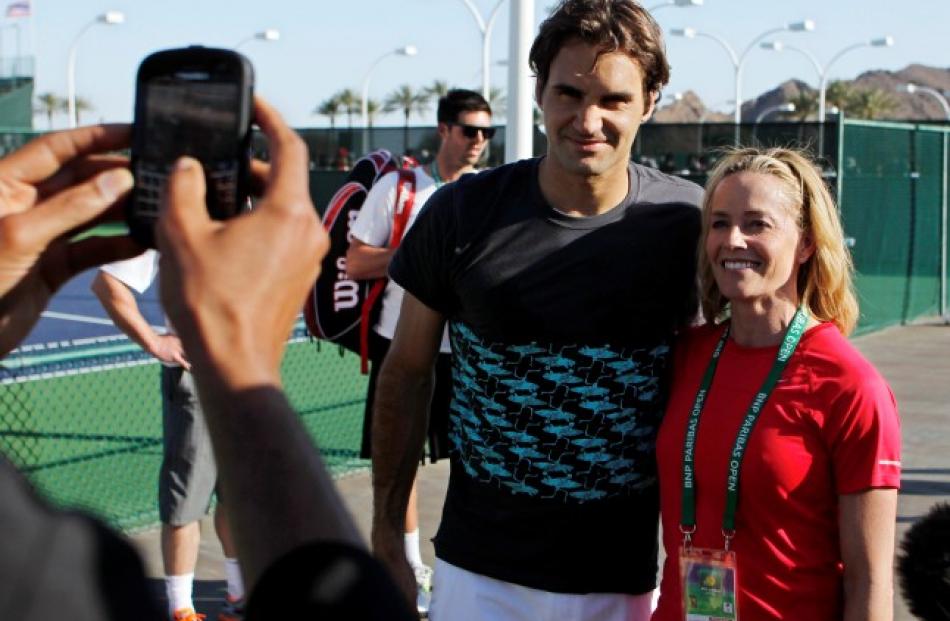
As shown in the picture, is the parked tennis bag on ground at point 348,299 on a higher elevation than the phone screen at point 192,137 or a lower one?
lower

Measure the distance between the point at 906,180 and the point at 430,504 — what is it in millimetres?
10387

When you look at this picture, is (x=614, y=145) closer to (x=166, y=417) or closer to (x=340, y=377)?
(x=166, y=417)

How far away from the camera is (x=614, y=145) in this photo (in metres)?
3.08

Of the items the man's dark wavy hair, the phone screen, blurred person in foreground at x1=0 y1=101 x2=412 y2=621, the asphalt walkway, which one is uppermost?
the man's dark wavy hair

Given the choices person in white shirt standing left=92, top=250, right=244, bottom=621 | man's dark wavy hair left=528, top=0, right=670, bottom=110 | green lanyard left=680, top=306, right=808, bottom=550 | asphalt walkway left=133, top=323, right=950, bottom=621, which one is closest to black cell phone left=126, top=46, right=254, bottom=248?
green lanyard left=680, top=306, right=808, bottom=550

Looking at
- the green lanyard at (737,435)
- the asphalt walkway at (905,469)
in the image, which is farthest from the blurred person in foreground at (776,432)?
the asphalt walkway at (905,469)

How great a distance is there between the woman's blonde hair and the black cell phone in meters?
1.90

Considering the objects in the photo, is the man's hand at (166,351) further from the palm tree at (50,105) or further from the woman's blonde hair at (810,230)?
the palm tree at (50,105)

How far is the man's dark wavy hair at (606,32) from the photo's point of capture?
308 cm

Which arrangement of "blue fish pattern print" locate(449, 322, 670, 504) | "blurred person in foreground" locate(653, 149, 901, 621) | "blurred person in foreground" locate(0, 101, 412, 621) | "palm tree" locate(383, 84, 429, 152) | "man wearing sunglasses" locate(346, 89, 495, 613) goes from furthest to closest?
"palm tree" locate(383, 84, 429, 152), "man wearing sunglasses" locate(346, 89, 495, 613), "blue fish pattern print" locate(449, 322, 670, 504), "blurred person in foreground" locate(653, 149, 901, 621), "blurred person in foreground" locate(0, 101, 412, 621)

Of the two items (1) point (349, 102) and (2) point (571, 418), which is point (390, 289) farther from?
(1) point (349, 102)

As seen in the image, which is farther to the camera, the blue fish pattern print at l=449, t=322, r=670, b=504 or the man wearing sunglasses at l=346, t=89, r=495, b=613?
the man wearing sunglasses at l=346, t=89, r=495, b=613

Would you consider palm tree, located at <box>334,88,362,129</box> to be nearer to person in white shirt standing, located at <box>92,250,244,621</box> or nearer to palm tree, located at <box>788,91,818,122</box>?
palm tree, located at <box>788,91,818,122</box>

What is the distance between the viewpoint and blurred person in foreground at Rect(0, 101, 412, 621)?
104cm
